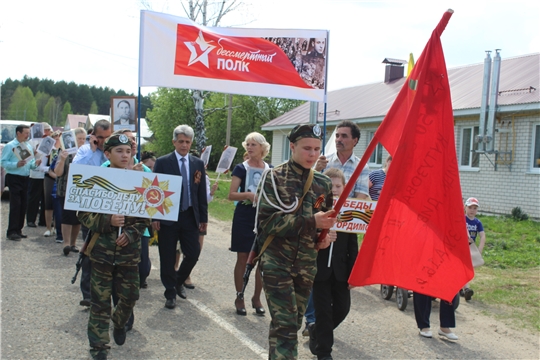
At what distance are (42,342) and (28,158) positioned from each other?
6.59m

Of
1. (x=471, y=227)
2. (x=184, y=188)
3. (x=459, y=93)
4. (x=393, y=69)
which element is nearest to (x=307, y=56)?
(x=184, y=188)

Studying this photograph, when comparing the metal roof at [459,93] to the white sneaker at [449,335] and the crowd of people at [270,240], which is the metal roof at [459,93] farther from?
the white sneaker at [449,335]

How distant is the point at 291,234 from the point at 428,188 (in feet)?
3.54

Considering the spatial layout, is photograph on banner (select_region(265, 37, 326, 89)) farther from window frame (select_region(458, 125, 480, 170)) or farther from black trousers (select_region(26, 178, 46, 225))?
window frame (select_region(458, 125, 480, 170))

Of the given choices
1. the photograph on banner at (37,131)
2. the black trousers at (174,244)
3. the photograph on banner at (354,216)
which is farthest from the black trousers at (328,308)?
the photograph on banner at (37,131)

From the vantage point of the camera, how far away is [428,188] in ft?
12.9

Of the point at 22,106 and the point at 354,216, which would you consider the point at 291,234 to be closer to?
the point at 354,216

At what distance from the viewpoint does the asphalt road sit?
16.7ft

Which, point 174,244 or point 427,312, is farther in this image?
point 174,244

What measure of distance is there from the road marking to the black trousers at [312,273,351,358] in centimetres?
56

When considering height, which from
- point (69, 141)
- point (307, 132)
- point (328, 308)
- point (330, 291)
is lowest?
point (328, 308)

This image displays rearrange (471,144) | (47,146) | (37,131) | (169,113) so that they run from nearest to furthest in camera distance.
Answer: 1. (47,146)
2. (37,131)
3. (471,144)
4. (169,113)

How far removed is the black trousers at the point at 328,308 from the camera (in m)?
4.97

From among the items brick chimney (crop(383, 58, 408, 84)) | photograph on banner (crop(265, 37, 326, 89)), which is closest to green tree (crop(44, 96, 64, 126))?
brick chimney (crop(383, 58, 408, 84))
